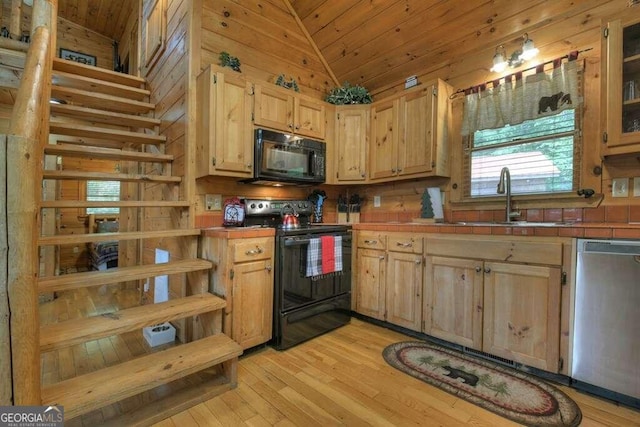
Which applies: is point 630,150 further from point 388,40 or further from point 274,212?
point 274,212

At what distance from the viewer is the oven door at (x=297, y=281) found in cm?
231

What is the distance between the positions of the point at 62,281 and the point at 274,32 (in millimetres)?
2929

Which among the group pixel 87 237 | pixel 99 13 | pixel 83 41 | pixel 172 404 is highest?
pixel 99 13

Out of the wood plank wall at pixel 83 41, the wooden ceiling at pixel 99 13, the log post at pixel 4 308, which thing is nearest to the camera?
the log post at pixel 4 308

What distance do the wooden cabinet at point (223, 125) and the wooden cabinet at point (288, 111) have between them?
12 cm

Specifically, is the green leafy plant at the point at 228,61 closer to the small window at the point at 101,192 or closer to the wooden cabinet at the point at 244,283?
the wooden cabinet at the point at 244,283

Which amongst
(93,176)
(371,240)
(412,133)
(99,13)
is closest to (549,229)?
(371,240)

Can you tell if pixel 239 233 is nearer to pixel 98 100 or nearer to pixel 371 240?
pixel 371 240

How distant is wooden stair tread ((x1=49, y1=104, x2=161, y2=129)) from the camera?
2593 mm

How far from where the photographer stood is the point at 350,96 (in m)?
3.37

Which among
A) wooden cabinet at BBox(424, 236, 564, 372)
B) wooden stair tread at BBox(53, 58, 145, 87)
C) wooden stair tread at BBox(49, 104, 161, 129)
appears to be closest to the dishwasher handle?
wooden cabinet at BBox(424, 236, 564, 372)

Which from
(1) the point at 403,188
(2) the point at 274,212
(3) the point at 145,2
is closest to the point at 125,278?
(2) the point at 274,212

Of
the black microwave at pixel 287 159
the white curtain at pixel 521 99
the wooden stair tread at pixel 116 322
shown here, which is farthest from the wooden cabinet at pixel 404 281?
the wooden stair tread at pixel 116 322
